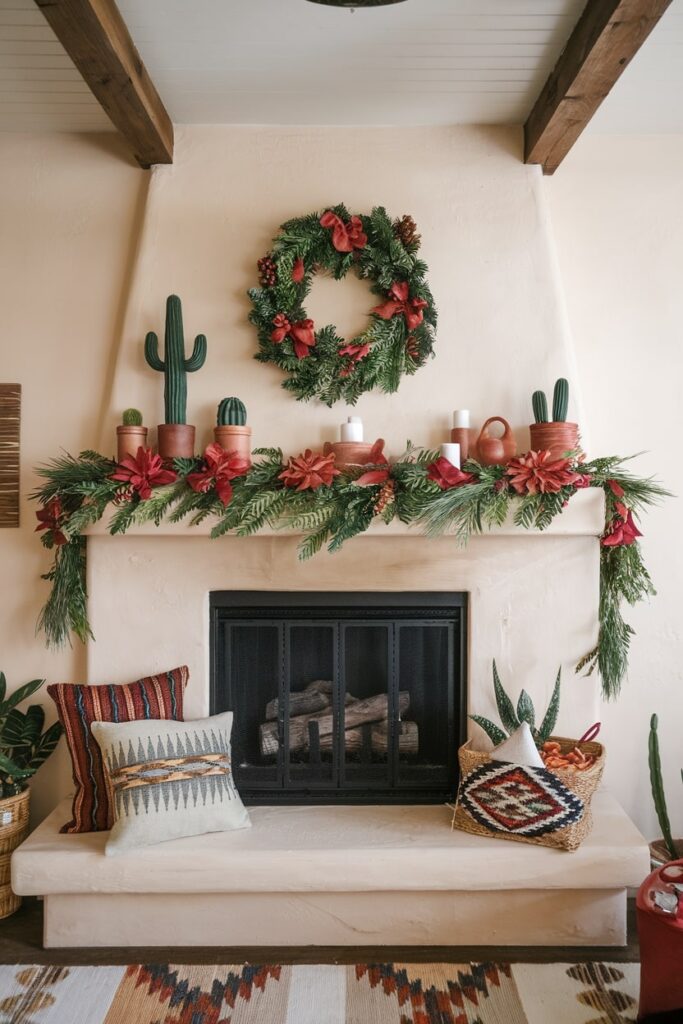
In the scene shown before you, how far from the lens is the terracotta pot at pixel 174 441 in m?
2.30

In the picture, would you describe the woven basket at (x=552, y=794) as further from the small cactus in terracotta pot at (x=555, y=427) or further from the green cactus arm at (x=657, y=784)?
the small cactus in terracotta pot at (x=555, y=427)

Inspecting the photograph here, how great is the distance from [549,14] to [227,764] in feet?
7.37

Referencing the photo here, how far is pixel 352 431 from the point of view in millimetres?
2318

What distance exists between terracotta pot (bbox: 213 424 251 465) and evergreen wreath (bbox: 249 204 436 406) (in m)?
0.24

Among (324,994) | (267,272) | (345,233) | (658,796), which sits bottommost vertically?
(324,994)

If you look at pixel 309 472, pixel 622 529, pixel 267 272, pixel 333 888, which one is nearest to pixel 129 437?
pixel 309 472

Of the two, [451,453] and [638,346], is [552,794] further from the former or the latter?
[638,346]

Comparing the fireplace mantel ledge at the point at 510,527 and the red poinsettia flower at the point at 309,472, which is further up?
the red poinsettia flower at the point at 309,472

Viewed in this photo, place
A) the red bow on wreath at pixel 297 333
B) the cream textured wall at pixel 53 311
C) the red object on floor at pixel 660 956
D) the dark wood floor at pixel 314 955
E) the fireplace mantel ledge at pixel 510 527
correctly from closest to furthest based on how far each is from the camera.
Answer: the red object on floor at pixel 660 956 → the dark wood floor at pixel 314 955 → the fireplace mantel ledge at pixel 510 527 → the red bow on wreath at pixel 297 333 → the cream textured wall at pixel 53 311

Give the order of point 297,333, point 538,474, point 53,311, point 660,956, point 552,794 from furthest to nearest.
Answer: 1. point 53,311
2. point 297,333
3. point 538,474
4. point 552,794
5. point 660,956

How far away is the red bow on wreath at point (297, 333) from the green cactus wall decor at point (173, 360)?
239 mm

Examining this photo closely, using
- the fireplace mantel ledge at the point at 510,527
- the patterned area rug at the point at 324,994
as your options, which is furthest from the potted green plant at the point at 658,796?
the fireplace mantel ledge at the point at 510,527

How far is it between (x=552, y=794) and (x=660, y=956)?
1.52 ft

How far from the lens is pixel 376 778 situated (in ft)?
8.08
